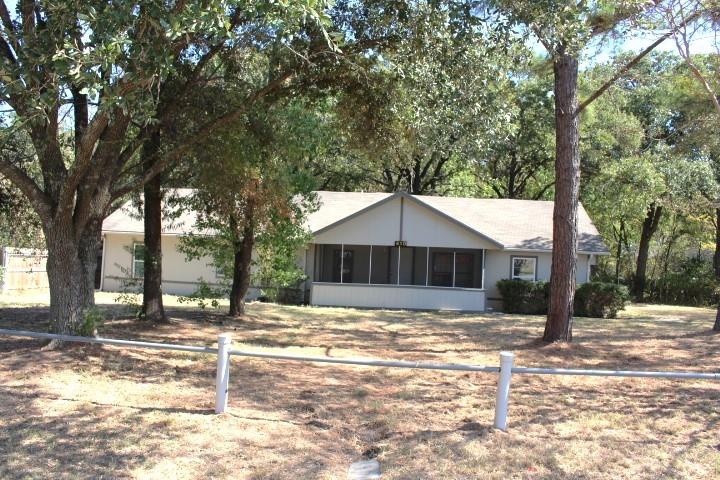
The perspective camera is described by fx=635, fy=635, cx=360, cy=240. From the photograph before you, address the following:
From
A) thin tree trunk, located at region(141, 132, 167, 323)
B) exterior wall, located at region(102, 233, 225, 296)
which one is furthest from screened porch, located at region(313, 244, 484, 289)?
thin tree trunk, located at region(141, 132, 167, 323)

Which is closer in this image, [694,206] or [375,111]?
[375,111]

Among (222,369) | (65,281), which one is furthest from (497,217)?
(222,369)

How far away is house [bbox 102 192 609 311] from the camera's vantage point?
24.2m

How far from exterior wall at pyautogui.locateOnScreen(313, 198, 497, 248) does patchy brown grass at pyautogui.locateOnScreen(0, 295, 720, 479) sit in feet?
40.2

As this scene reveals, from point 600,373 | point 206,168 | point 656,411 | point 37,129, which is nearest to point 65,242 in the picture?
point 37,129

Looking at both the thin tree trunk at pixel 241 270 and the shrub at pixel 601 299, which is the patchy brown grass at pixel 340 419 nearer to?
the thin tree trunk at pixel 241 270

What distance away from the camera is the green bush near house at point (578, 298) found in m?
22.3

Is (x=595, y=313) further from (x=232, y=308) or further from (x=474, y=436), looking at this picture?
(x=474, y=436)

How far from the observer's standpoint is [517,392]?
8344mm

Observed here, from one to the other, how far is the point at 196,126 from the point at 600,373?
9017 mm

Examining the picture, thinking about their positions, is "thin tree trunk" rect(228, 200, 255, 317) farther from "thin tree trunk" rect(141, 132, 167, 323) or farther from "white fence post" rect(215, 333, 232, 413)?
"white fence post" rect(215, 333, 232, 413)

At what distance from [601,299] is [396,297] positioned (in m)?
7.36

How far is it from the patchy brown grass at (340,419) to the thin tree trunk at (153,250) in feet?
13.4

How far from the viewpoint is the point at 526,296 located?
23.5 meters
